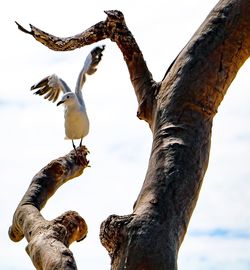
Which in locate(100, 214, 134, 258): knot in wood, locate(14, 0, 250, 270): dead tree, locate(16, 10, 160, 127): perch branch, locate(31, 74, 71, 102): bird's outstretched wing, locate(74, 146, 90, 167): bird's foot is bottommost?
locate(100, 214, 134, 258): knot in wood

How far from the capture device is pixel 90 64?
7.08m

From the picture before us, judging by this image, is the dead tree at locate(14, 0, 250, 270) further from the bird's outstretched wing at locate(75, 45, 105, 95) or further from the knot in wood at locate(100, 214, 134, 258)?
the bird's outstretched wing at locate(75, 45, 105, 95)

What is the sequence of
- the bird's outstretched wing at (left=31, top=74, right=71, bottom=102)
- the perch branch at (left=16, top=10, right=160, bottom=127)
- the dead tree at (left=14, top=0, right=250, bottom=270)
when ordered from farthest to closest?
the bird's outstretched wing at (left=31, top=74, right=71, bottom=102) → the perch branch at (left=16, top=10, right=160, bottom=127) → the dead tree at (left=14, top=0, right=250, bottom=270)

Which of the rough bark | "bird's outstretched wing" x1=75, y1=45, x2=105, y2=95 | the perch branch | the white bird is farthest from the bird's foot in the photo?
"bird's outstretched wing" x1=75, y1=45, x2=105, y2=95

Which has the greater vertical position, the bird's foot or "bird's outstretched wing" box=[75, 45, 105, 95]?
"bird's outstretched wing" box=[75, 45, 105, 95]

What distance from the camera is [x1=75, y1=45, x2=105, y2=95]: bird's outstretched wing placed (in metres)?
6.84

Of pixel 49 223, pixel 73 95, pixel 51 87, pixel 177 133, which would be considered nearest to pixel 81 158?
pixel 49 223

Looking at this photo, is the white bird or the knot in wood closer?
the knot in wood

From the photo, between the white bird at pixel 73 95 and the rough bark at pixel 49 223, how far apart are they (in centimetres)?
220

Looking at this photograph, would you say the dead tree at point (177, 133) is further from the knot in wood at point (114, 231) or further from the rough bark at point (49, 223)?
the rough bark at point (49, 223)

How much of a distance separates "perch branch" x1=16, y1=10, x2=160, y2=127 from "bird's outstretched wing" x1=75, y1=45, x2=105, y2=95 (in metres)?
3.35

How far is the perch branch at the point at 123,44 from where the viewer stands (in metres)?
2.74

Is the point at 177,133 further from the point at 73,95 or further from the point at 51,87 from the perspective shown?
the point at 73,95

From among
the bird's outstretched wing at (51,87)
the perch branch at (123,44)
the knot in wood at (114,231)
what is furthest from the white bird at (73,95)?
the knot in wood at (114,231)
